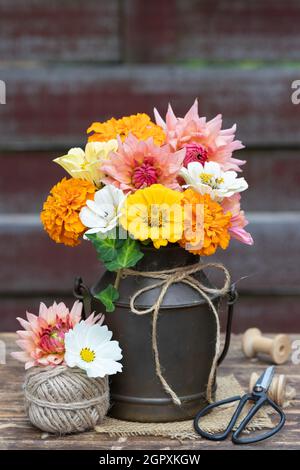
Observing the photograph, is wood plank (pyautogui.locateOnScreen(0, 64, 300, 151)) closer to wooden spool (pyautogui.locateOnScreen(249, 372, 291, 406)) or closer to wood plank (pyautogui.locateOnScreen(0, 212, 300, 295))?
wood plank (pyautogui.locateOnScreen(0, 212, 300, 295))

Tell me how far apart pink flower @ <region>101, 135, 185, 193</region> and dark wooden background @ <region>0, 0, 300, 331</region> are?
1158 millimetres

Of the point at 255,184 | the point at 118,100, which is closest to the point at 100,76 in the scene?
the point at 118,100

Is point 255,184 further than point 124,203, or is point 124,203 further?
point 255,184

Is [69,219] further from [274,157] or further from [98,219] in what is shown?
[274,157]

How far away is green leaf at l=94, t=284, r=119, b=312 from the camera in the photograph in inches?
41.6

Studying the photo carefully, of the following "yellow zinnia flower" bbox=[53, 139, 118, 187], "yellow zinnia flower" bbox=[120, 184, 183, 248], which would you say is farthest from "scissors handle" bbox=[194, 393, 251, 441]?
"yellow zinnia flower" bbox=[53, 139, 118, 187]

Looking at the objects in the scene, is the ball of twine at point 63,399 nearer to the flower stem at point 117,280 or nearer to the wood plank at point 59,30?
the flower stem at point 117,280

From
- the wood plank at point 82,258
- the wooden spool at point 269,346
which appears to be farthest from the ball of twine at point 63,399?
the wood plank at point 82,258

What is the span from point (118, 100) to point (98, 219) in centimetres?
120

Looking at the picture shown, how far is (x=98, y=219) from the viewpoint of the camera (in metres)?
1.05

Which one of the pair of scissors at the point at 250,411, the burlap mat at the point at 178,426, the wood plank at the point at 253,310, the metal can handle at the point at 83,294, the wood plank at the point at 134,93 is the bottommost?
the wood plank at the point at 253,310

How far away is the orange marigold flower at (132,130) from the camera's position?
1.10 metres

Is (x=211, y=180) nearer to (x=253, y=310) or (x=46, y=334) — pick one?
(x=46, y=334)
